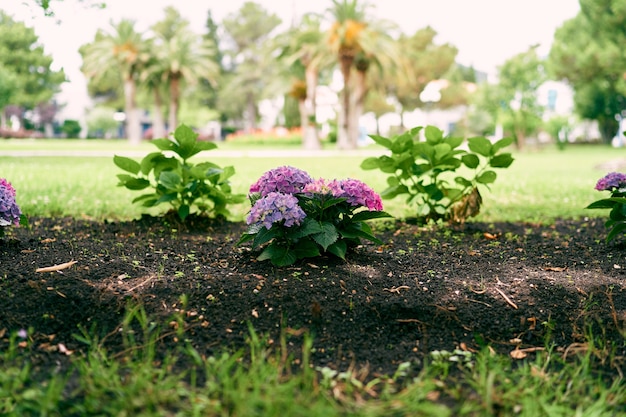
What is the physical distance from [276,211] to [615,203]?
1838mm

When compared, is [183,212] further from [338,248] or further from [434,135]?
[434,135]

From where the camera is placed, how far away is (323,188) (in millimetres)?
2660

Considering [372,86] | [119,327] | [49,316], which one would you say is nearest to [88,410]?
[119,327]

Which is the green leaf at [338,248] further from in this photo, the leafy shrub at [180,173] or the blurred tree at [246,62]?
the blurred tree at [246,62]

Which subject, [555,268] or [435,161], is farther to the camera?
[435,161]

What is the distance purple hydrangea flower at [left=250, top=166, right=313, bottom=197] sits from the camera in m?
2.71

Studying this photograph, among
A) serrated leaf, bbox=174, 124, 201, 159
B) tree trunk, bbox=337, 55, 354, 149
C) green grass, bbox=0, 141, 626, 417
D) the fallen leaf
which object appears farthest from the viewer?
tree trunk, bbox=337, 55, 354, 149

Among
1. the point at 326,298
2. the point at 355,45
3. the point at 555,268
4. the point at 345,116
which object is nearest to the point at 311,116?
the point at 345,116

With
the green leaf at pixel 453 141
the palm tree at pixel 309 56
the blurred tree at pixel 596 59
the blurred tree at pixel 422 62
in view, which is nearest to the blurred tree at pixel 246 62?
the blurred tree at pixel 422 62

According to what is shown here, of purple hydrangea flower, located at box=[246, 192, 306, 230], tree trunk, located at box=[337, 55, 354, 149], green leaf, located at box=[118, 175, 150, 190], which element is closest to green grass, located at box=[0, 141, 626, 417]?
purple hydrangea flower, located at box=[246, 192, 306, 230]

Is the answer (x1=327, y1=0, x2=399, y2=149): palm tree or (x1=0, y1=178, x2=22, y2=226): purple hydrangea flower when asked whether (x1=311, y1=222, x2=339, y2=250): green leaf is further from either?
(x1=327, y1=0, x2=399, y2=149): palm tree

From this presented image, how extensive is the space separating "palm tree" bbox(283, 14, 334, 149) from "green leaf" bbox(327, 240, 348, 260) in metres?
22.1

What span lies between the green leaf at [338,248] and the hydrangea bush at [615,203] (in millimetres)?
1290

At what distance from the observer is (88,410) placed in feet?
5.05
